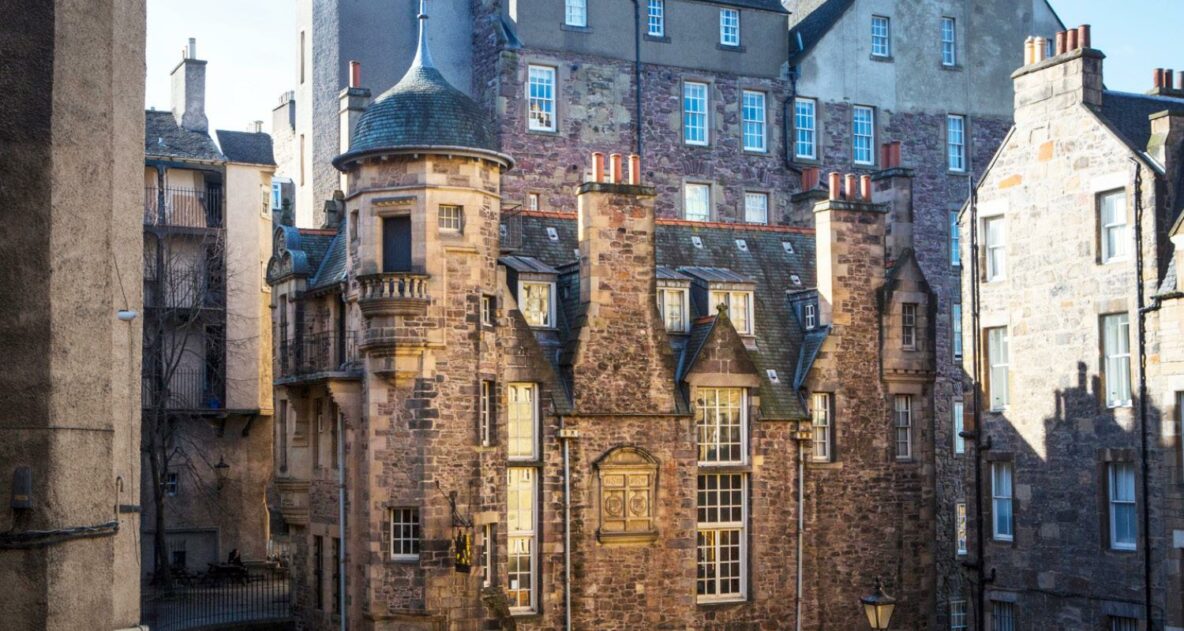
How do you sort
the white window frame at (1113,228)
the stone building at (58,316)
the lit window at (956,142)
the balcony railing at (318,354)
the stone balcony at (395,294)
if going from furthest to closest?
the lit window at (956,142), the balcony railing at (318,354), the stone balcony at (395,294), the white window frame at (1113,228), the stone building at (58,316)

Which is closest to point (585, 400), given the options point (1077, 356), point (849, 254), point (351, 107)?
point (849, 254)

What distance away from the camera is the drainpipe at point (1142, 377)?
2772 cm

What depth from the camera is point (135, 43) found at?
14.3m

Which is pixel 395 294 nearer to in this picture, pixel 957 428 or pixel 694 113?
pixel 694 113

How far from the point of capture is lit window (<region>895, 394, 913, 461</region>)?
35.6 metres

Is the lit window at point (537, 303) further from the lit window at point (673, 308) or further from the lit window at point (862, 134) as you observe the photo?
the lit window at point (862, 134)

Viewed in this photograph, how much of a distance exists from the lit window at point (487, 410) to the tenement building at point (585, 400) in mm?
43

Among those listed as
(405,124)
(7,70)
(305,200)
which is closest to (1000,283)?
(405,124)

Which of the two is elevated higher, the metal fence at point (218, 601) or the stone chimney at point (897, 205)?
the stone chimney at point (897, 205)

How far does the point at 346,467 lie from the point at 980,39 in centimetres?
2547

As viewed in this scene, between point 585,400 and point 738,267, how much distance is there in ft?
19.3

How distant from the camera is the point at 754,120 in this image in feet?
143

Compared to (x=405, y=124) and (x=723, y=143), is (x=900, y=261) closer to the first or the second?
(x=723, y=143)

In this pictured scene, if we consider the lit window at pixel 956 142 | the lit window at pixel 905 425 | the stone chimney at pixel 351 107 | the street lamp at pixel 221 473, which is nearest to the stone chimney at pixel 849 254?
the lit window at pixel 905 425
